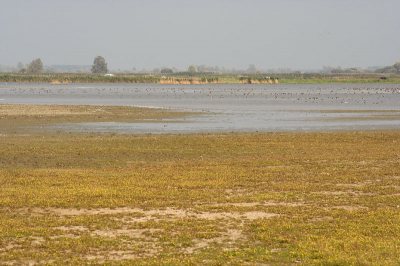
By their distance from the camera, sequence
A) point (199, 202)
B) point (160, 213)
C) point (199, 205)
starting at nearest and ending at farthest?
point (160, 213) < point (199, 205) < point (199, 202)

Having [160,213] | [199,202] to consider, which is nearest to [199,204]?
[199,202]

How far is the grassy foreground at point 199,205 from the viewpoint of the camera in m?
11.1

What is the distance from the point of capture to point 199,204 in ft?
50.2

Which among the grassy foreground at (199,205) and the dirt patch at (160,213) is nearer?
the grassy foreground at (199,205)

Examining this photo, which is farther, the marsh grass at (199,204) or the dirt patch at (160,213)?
the dirt patch at (160,213)

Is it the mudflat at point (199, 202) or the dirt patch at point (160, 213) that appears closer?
the mudflat at point (199, 202)

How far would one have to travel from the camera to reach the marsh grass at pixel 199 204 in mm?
11078

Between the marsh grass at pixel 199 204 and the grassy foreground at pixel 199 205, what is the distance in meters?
0.03

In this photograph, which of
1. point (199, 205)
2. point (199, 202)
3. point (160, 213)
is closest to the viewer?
point (160, 213)

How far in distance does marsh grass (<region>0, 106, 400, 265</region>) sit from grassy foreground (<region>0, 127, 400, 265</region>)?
3cm

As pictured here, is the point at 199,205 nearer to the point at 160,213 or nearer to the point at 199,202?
the point at 199,202

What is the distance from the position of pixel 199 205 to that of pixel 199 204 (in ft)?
0.24

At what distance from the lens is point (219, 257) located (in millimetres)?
10750

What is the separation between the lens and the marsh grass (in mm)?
11078
